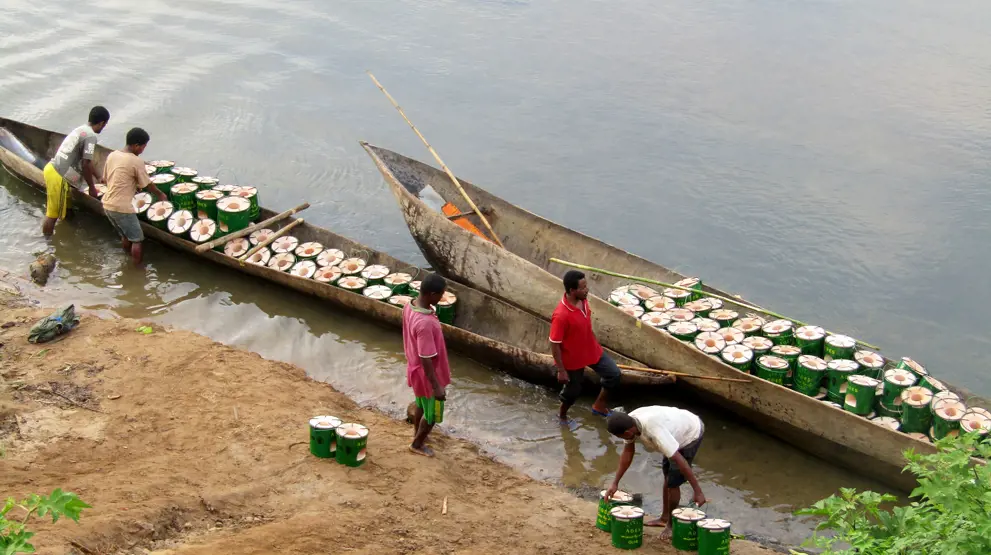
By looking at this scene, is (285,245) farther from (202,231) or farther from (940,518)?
(940,518)

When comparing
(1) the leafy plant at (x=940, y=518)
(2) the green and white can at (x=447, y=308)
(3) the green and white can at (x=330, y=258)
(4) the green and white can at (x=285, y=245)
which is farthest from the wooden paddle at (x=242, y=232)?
(1) the leafy plant at (x=940, y=518)

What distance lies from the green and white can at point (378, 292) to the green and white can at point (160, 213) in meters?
3.06

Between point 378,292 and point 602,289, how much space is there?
2706 millimetres

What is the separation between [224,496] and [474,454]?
256 cm

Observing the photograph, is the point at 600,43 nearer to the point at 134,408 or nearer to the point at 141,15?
the point at 141,15

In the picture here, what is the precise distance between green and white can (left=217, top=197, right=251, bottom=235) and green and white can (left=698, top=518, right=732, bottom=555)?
24.3 ft

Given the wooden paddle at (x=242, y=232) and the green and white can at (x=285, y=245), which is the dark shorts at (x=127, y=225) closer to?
the wooden paddle at (x=242, y=232)

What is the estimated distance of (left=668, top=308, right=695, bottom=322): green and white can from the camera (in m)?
9.61

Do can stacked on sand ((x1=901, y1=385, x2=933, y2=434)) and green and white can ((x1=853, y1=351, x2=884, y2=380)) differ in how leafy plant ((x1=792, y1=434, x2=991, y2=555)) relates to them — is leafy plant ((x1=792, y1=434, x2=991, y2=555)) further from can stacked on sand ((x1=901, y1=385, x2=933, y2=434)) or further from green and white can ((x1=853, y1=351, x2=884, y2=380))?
green and white can ((x1=853, y1=351, x2=884, y2=380))

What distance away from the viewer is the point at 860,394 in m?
8.30

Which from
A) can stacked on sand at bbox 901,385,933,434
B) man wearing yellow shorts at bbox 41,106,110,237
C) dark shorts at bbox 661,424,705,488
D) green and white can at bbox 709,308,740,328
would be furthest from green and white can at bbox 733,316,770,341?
man wearing yellow shorts at bbox 41,106,110,237

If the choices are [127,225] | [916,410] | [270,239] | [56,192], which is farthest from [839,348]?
[56,192]

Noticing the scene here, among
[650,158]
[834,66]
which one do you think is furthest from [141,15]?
[834,66]

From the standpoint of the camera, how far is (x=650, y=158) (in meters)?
16.4
